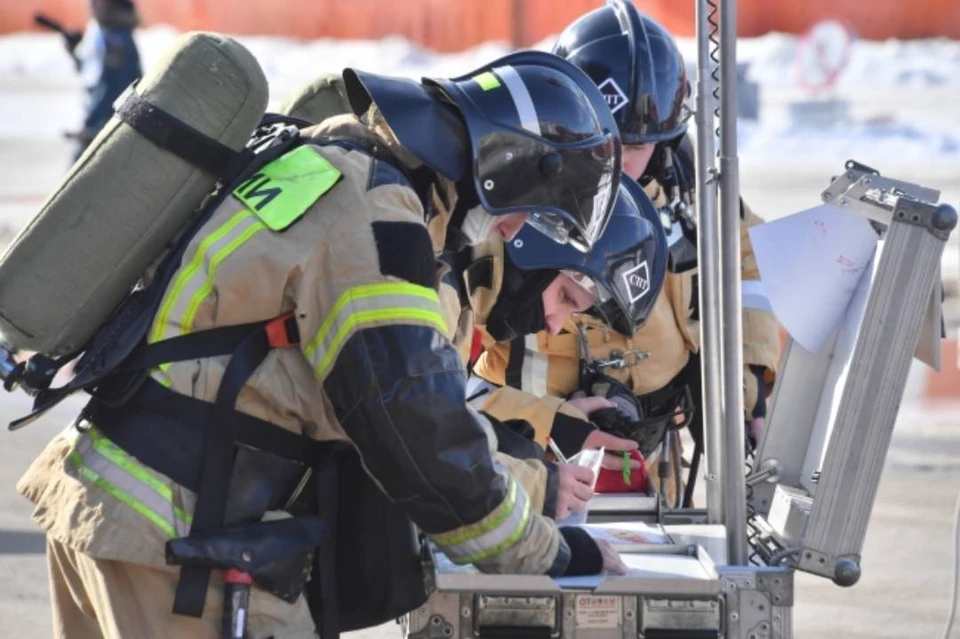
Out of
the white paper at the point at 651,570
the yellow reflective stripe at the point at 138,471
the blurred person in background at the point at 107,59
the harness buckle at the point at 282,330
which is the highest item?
the blurred person in background at the point at 107,59

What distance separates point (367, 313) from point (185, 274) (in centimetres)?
33

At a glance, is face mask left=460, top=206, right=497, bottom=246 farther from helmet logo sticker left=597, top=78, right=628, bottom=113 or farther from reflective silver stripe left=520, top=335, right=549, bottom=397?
helmet logo sticker left=597, top=78, right=628, bottom=113

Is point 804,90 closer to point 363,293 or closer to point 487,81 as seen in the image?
point 487,81

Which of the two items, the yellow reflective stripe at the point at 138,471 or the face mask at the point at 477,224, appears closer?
the yellow reflective stripe at the point at 138,471

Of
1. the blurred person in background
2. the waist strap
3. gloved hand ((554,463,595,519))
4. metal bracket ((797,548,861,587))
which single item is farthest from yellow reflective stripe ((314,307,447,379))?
the blurred person in background

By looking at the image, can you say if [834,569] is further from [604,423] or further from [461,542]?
[604,423]

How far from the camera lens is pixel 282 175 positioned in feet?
9.18

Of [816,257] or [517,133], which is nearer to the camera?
[517,133]

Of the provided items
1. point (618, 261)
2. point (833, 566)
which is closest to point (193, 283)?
point (618, 261)

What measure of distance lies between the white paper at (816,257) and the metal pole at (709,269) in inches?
4.2

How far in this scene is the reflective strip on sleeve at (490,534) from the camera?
9.07 ft

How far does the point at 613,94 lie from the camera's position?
4.46m

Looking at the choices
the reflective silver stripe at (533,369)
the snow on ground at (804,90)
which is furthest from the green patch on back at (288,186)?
the snow on ground at (804,90)

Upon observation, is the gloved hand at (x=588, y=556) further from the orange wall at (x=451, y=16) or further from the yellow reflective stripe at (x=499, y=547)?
the orange wall at (x=451, y=16)
